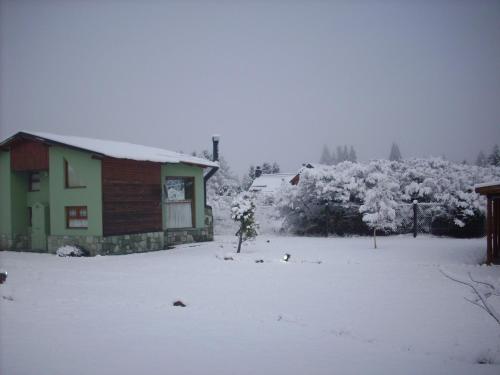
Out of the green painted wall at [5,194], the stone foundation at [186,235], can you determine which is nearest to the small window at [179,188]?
the stone foundation at [186,235]

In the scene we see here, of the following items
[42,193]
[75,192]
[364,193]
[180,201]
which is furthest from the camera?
[364,193]

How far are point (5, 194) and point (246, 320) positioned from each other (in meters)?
16.7

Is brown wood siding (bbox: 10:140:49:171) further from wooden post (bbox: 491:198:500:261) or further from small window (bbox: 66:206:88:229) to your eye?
wooden post (bbox: 491:198:500:261)

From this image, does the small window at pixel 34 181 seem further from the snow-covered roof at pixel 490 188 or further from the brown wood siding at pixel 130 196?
the snow-covered roof at pixel 490 188

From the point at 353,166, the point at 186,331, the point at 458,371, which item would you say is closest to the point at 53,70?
the point at 353,166

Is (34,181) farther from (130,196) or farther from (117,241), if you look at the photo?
(117,241)

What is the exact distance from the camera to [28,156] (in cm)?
1761

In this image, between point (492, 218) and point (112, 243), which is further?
point (112, 243)

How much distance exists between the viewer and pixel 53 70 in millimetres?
43438

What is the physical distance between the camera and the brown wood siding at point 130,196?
15.5 metres

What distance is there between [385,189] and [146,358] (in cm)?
1508

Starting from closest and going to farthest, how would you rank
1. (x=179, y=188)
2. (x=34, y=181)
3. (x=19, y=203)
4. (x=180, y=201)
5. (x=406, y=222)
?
1. (x=19, y=203)
2. (x=34, y=181)
3. (x=180, y=201)
4. (x=179, y=188)
5. (x=406, y=222)

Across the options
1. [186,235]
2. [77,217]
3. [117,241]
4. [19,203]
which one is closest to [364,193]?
[186,235]

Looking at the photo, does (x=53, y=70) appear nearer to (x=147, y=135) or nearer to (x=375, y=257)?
(x=375, y=257)
